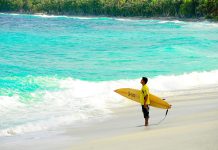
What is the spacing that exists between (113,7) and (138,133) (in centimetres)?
14488

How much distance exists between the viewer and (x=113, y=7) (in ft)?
502

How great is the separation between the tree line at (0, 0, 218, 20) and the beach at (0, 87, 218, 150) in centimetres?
7715

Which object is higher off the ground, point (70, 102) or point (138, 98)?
point (138, 98)

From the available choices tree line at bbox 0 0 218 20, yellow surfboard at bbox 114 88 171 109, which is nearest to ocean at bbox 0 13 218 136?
yellow surfboard at bbox 114 88 171 109

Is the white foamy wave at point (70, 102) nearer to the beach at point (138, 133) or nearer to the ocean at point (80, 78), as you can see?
the ocean at point (80, 78)

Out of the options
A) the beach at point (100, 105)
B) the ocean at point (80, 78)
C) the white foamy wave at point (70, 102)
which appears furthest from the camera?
the ocean at point (80, 78)

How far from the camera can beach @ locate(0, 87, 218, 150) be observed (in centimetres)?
883

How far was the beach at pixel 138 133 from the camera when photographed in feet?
29.0

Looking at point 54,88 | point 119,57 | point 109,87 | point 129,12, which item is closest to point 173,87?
point 109,87

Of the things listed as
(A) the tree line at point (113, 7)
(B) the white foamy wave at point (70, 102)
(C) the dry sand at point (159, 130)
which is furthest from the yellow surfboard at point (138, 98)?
(A) the tree line at point (113, 7)

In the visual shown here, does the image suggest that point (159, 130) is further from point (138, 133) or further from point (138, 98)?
point (138, 98)

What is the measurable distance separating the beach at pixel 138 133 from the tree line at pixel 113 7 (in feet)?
253

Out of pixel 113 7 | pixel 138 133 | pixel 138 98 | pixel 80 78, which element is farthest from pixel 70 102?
pixel 113 7

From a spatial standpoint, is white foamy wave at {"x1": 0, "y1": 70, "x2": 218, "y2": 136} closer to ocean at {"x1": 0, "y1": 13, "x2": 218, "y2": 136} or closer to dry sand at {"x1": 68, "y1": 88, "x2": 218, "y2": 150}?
ocean at {"x1": 0, "y1": 13, "x2": 218, "y2": 136}
